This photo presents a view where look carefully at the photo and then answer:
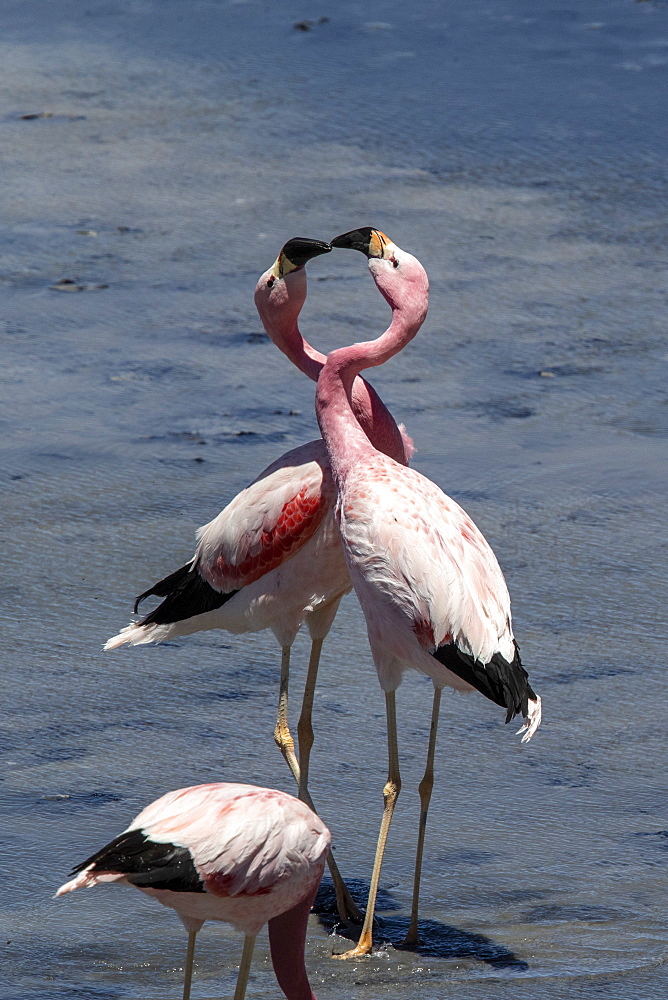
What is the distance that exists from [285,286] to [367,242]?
298 millimetres

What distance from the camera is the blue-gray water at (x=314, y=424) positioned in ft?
14.3

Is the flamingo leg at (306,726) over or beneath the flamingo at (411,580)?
beneath

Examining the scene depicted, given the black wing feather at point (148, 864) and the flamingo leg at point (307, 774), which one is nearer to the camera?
the black wing feather at point (148, 864)

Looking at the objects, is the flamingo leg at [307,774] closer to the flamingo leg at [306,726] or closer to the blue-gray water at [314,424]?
the flamingo leg at [306,726]

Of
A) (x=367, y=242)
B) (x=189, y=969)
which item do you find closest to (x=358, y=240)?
(x=367, y=242)

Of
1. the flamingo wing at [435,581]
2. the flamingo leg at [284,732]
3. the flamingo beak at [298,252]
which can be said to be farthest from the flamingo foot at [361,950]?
the flamingo beak at [298,252]

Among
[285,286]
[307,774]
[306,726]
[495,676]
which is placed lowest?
[307,774]

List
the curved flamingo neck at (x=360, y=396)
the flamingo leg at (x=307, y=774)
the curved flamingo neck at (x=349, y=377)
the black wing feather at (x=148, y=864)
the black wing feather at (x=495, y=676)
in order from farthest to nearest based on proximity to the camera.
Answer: the curved flamingo neck at (x=360, y=396)
the curved flamingo neck at (x=349, y=377)
the flamingo leg at (x=307, y=774)
the black wing feather at (x=495, y=676)
the black wing feather at (x=148, y=864)

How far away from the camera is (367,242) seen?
15.7 feet

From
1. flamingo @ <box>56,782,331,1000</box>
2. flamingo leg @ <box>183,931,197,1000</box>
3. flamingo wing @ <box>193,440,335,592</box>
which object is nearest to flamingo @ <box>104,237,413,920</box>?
flamingo wing @ <box>193,440,335,592</box>

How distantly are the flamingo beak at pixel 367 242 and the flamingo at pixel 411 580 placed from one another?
190mm

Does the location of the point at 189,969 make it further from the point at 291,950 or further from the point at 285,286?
the point at 285,286

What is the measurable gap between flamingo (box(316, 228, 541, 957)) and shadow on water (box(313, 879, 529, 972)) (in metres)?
0.07

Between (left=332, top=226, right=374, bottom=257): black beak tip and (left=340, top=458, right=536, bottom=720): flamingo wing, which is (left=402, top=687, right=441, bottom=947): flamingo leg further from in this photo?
(left=332, top=226, right=374, bottom=257): black beak tip
